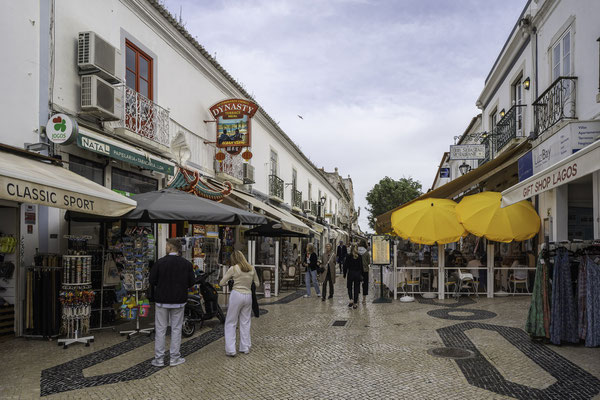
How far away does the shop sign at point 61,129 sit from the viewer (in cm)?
809

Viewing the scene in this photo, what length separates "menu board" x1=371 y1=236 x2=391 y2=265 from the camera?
1311 cm

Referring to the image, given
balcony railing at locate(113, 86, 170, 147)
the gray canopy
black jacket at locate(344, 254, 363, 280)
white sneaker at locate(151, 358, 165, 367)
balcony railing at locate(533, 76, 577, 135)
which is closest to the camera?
white sneaker at locate(151, 358, 165, 367)

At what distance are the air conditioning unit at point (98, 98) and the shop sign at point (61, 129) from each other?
102 centimetres

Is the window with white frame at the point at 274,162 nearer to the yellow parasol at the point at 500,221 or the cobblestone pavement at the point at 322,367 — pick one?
the yellow parasol at the point at 500,221

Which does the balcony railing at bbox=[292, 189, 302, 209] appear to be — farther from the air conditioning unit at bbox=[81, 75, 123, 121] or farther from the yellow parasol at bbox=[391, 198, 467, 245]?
the air conditioning unit at bbox=[81, 75, 123, 121]

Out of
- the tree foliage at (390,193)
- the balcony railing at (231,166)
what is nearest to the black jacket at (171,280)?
the balcony railing at (231,166)

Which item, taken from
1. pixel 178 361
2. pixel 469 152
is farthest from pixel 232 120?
pixel 178 361

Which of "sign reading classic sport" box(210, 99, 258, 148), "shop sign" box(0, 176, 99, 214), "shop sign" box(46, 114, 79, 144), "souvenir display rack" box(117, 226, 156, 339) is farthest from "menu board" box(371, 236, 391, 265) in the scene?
"shop sign" box(0, 176, 99, 214)

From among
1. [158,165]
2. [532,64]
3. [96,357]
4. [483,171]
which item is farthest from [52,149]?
[532,64]

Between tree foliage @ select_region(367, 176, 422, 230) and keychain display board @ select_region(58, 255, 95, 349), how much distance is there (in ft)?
130

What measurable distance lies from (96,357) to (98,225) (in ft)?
13.0

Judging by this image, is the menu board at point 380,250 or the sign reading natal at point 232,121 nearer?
the menu board at point 380,250

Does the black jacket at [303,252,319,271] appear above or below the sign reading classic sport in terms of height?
below

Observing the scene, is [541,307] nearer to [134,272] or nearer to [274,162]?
[134,272]
